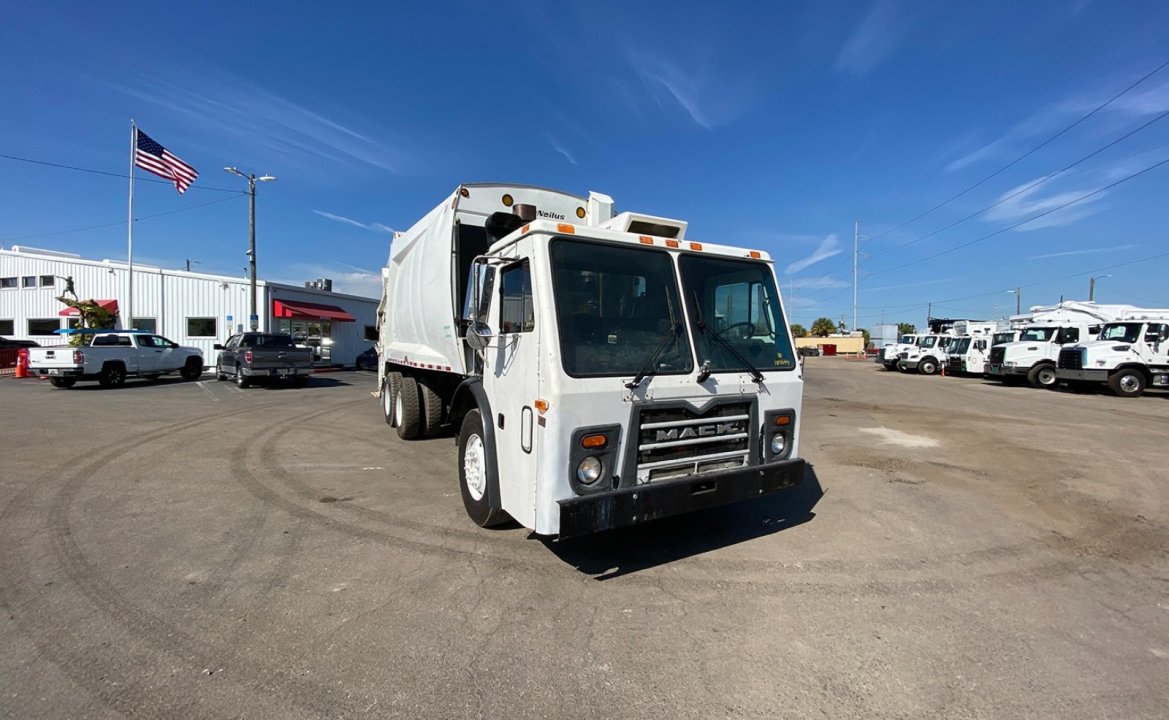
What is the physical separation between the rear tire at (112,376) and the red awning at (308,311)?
1000cm

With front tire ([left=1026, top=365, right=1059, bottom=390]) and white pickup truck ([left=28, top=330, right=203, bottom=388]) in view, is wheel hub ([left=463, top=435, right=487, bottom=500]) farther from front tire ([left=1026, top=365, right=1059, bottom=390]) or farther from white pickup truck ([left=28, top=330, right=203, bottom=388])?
front tire ([left=1026, top=365, right=1059, bottom=390])

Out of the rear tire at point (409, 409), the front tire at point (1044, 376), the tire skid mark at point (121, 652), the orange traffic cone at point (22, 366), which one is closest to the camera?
the tire skid mark at point (121, 652)

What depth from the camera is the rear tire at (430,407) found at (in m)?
8.53

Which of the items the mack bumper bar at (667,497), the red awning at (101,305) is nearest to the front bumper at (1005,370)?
the mack bumper bar at (667,497)

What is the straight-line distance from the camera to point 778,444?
461cm

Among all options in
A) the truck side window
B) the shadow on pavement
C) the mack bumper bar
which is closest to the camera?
the mack bumper bar

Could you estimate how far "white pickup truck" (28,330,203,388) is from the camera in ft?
52.5

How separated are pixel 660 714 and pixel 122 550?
427cm

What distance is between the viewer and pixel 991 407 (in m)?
14.7

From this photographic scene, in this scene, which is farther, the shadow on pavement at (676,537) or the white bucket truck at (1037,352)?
the white bucket truck at (1037,352)

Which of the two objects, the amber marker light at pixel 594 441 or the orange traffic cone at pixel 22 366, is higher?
the amber marker light at pixel 594 441

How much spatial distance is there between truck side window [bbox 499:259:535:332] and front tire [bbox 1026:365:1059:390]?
25726 mm

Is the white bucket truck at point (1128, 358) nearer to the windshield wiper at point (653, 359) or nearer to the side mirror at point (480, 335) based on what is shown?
the windshield wiper at point (653, 359)

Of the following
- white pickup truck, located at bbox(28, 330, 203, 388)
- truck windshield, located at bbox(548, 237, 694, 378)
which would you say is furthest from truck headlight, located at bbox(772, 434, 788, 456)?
white pickup truck, located at bbox(28, 330, 203, 388)
